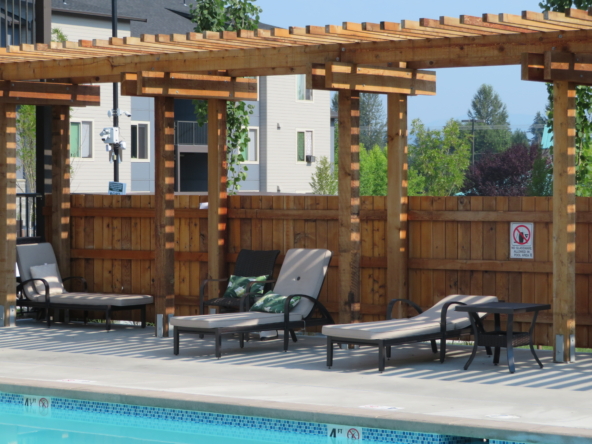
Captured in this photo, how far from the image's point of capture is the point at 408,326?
864 cm

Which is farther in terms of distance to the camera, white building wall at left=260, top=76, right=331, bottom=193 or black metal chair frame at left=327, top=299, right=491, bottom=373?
white building wall at left=260, top=76, right=331, bottom=193

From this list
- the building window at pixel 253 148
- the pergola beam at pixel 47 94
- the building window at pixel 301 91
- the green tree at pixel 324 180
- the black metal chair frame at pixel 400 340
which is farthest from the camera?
the green tree at pixel 324 180

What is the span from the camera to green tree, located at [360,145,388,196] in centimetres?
5288

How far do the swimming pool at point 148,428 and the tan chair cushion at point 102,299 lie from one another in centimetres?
355

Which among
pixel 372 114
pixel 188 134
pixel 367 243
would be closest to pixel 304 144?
pixel 188 134

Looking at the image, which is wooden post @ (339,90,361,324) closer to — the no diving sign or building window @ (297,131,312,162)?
the no diving sign

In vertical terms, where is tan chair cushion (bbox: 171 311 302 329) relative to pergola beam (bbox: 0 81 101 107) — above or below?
below

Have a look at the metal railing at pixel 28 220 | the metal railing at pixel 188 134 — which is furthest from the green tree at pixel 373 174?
the metal railing at pixel 28 220

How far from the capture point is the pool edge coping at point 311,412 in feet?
18.7

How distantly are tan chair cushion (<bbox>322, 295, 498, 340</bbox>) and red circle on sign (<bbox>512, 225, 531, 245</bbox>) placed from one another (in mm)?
777

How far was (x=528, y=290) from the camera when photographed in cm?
973

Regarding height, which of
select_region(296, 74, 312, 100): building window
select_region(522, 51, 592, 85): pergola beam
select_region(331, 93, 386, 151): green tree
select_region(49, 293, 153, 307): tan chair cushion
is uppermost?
select_region(331, 93, 386, 151): green tree

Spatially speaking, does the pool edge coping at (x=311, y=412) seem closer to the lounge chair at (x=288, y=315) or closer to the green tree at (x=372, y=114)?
the lounge chair at (x=288, y=315)

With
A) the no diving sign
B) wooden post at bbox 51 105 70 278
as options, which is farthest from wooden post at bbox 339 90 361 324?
wooden post at bbox 51 105 70 278
